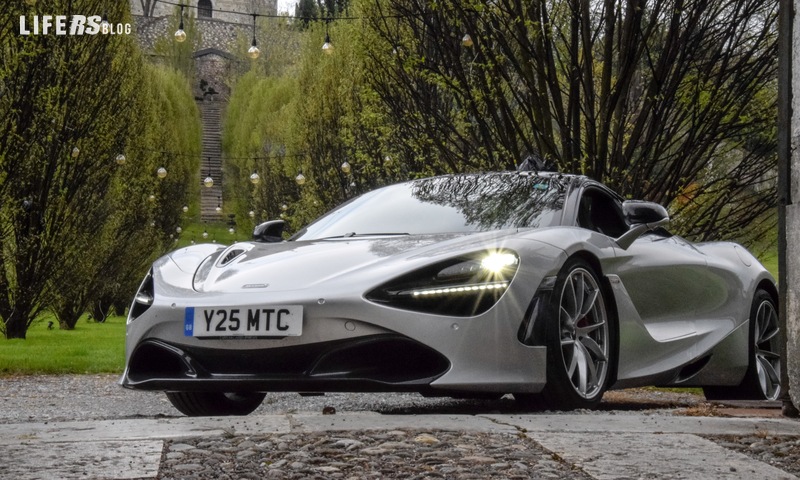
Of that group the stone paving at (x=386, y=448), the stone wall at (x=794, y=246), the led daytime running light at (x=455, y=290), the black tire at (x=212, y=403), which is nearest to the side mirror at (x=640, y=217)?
the stone wall at (x=794, y=246)

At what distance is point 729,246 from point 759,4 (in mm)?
4279

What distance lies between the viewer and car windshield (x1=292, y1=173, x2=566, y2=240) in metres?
6.00

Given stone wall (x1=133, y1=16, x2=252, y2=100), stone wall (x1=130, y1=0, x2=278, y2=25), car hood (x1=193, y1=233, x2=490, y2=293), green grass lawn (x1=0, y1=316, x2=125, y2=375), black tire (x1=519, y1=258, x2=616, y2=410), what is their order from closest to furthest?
car hood (x1=193, y1=233, x2=490, y2=293)
black tire (x1=519, y1=258, x2=616, y2=410)
green grass lawn (x1=0, y1=316, x2=125, y2=375)
stone wall (x1=133, y1=16, x2=252, y2=100)
stone wall (x1=130, y1=0, x2=278, y2=25)

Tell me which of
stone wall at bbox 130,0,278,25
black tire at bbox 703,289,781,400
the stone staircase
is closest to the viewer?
black tire at bbox 703,289,781,400

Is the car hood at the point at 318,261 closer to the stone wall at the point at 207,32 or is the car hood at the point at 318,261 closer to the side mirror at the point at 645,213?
the side mirror at the point at 645,213

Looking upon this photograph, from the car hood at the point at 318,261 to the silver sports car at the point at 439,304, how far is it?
12 millimetres

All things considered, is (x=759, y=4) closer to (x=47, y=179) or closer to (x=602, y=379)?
(x=602, y=379)

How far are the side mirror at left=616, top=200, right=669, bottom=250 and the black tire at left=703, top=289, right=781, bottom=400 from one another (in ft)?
4.66

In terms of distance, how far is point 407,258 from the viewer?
17.0 feet

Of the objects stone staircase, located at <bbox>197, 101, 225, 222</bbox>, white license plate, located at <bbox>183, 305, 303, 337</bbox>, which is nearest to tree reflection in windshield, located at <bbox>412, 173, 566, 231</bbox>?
white license plate, located at <bbox>183, 305, 303, 337</bbox>

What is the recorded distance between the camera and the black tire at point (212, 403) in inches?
239

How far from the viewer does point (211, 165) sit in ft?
265

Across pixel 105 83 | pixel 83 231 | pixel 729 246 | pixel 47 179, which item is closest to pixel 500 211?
pixel 729 246

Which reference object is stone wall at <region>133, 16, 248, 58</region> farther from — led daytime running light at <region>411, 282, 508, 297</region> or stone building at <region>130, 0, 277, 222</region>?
led daytime running light at <region>411, 282, 508, 297</region>
